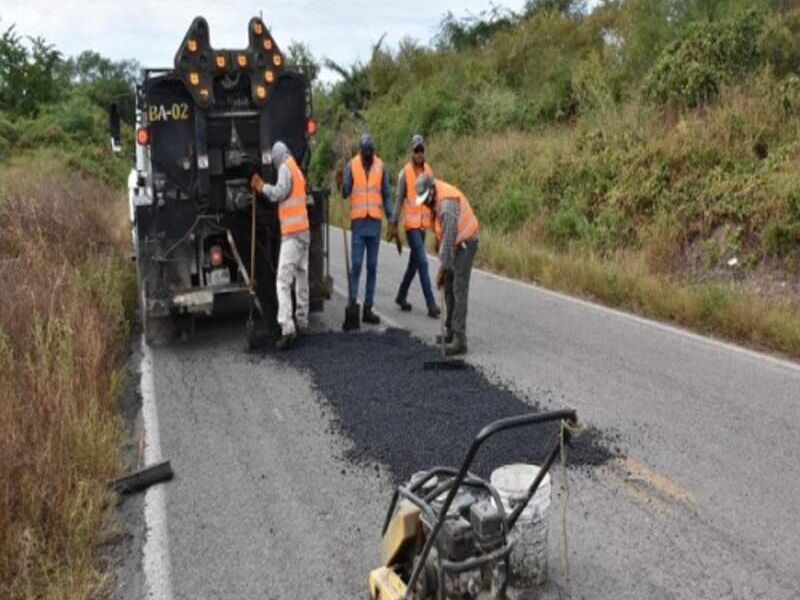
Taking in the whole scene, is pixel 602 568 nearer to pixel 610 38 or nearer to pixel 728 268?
pixel 728 268

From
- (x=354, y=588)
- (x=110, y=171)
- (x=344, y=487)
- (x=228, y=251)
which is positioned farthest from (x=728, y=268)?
(x=110, y=171)

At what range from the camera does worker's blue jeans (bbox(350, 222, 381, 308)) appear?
912 cm

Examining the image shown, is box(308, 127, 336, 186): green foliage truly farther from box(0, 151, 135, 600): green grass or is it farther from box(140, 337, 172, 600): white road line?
box(140, 337, 172, 600): white road line

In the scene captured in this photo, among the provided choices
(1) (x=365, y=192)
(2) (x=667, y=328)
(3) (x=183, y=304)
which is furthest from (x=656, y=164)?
(3) (x=183, y=304)

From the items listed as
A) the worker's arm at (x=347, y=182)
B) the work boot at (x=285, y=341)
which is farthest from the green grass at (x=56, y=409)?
the worker's arm at (x=347, y=182)

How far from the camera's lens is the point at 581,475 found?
4953 mm

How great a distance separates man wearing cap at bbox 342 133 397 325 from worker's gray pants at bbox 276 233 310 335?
2.54ft

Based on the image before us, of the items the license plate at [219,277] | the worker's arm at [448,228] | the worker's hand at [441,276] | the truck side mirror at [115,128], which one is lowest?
the license plate at [219,277]

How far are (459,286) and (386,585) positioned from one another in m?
4.40

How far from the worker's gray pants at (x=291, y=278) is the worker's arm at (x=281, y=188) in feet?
1.41

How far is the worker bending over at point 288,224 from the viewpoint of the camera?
26.2 feet

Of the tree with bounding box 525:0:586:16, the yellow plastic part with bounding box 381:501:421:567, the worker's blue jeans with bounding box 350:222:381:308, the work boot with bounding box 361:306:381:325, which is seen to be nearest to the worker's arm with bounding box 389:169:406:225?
the worker's blue jeans with bounding box 350:222:381:308

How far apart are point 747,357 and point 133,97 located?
6.84 meters

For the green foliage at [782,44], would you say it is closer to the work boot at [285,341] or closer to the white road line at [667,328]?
the white road line at [667,328]
